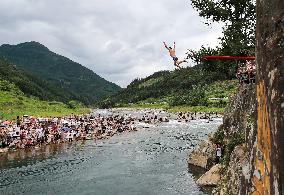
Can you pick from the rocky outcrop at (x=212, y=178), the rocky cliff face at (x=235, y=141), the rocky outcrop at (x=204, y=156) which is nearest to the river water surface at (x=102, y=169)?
the rocky outcrop at (x=212, y=178)

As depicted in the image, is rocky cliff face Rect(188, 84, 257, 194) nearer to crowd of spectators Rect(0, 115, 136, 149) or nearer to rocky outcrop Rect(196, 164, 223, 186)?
rocky outcrop Rect(196, 164, 223, 186)

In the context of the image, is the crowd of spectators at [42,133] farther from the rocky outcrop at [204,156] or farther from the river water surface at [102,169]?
the rocky outcrop at [204,156]

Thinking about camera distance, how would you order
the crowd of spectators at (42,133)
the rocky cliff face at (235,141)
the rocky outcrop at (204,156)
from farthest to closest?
the crowd of spectators at (42,133)
the rocky outcrop at (204,156)
the rocky cliff face at (235,141)

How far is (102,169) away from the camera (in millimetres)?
36000

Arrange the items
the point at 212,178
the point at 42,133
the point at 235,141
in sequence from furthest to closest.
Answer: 1. the point at 42,133
2. the point at 212,178
3. the point at 235,141

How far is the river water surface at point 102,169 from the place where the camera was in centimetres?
2912

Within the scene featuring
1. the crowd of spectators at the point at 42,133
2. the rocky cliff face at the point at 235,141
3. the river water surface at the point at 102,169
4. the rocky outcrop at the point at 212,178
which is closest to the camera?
the rocky cliff face at the point at 235,141

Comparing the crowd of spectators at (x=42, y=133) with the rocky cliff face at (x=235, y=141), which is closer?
the rocky cliff face at (x=235, y=141)

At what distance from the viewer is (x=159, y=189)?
28.2 metres

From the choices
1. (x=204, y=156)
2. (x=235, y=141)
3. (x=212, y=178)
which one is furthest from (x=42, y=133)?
(x=235, y=141)

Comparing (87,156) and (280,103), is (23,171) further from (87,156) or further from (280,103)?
(280,103)

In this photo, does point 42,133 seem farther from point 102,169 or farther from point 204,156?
point 204,156

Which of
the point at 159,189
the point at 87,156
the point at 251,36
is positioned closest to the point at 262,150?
the point at 159,189

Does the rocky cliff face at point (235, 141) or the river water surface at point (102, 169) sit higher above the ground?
the rocky cliff face at point (235, 141)
